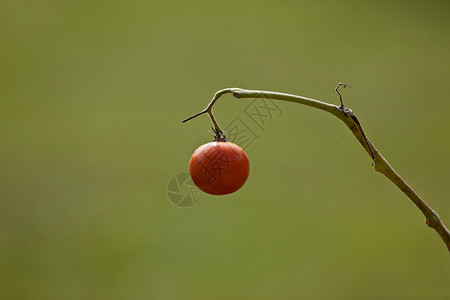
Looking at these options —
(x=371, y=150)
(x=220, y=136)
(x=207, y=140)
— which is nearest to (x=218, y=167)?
(x=220, y=136)

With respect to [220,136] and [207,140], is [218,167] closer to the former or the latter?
[220,136]

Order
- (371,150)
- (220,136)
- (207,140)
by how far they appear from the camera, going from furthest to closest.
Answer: (207,140), (220,136), (371,150)

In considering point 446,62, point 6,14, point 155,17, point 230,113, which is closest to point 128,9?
point 155,17

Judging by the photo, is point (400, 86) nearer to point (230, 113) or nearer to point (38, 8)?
point (230, 113)

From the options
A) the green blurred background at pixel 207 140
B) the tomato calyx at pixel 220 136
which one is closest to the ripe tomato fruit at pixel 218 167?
the tomato calyx at pixel 220 136

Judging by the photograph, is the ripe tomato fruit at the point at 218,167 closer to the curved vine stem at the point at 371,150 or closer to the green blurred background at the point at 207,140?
the curved vine stem at the point at 371,150

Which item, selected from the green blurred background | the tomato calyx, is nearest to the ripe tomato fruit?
the tomato calyx
